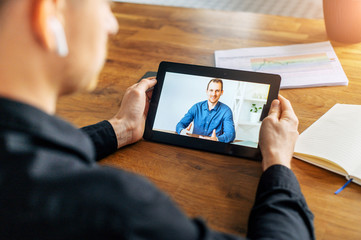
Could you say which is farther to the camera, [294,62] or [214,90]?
[294,62]

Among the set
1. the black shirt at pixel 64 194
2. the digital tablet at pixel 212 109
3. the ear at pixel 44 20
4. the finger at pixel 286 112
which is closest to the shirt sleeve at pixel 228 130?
the digital tablet at pixel 212 109

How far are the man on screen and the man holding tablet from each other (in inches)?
14.3

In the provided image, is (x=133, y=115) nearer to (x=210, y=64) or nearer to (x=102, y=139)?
(x=102, y=139)

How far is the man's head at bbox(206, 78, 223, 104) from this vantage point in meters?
0.90

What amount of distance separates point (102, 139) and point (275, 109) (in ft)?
1.37

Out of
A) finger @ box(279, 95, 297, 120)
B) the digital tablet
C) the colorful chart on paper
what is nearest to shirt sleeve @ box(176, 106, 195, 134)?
the digital tablet

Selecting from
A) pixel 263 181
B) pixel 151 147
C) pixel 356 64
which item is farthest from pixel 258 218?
pixel 356 64

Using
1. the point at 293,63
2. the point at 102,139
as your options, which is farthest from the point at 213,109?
the point at 293,63

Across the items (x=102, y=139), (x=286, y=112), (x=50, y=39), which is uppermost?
(x=50, y=39)

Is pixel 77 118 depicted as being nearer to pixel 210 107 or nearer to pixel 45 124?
pixel 210 107

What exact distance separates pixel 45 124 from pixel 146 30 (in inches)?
40.4

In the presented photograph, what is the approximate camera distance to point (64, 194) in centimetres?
43

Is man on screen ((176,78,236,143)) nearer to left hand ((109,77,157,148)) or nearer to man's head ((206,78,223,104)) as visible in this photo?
man's head ((206,78,223,104))

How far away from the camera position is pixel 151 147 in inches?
36.0
